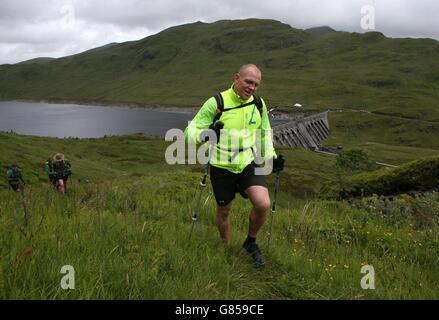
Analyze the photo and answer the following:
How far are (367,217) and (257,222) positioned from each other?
15.8 ft

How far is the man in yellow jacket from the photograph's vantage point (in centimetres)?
611

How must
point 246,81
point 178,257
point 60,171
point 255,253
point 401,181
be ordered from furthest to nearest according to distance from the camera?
point 60,171 < point 401,181 < point 246,81 < point 255,253 < point 178,257

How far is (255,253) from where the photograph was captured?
19.5 feet

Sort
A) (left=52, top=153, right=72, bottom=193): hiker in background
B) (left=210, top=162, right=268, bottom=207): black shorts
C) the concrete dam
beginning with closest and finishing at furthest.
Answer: (left=210, top=162, right=268, bottom=207): black shorts
(left=52, top=153, right=72, bottom=193): hiker in background
the concrete dam

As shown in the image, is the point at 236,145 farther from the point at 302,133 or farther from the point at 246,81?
the point at 302,133

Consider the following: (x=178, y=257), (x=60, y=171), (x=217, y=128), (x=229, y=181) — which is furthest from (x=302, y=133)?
(x=178, y=257)

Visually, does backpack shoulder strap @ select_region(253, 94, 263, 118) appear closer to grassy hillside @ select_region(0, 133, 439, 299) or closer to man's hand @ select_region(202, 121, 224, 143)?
man's hand @ select_region(202, 121, 224, 143)

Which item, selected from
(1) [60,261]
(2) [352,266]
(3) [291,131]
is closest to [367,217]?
(2) [352,266]

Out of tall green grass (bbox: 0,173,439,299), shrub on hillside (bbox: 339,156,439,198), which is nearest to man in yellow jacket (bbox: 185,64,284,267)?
tall green grass (bbox: 0,173,439,299)

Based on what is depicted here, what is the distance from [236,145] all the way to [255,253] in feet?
5.16

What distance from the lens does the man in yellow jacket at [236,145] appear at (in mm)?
6109

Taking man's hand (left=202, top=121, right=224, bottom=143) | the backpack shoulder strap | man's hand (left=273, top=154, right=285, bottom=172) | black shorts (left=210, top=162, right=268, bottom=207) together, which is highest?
the backpack shoulder strap

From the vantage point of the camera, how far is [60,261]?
4230mm

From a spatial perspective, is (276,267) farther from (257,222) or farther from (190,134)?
(190,134)
